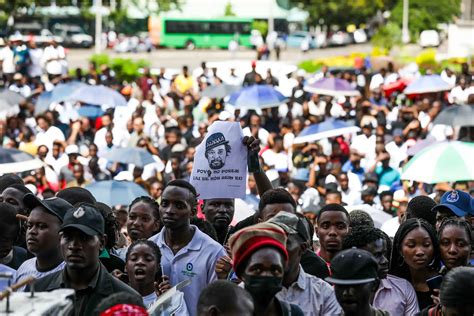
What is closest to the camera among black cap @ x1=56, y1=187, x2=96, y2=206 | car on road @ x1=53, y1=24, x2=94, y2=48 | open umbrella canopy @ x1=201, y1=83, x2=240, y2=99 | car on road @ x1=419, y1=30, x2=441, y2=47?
black cap @ x1=56, y1=187, x2=96, y2=206

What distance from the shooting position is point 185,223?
27.6 ft

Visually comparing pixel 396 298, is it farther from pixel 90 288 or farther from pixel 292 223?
pixel 90 288

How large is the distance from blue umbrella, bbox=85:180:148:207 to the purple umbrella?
12986 mm

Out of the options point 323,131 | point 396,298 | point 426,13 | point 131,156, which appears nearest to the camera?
point 396,298

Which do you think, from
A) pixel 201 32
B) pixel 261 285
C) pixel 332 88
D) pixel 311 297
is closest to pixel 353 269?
pixel 261 285

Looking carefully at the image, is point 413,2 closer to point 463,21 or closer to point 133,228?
point 463,21

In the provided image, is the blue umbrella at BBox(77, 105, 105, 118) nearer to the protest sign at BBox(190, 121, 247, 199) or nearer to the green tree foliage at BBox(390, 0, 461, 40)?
the protest sign at BBox(190, 121, 247, 199)

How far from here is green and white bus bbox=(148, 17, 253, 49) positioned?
7088 cm

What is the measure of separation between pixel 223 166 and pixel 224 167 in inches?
0.4

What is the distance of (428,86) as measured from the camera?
A: 26000 millimetres

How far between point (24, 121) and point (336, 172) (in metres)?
8.75

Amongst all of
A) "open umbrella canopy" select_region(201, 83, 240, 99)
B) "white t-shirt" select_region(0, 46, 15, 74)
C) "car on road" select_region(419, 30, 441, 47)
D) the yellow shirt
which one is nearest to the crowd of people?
"open umbrella canopy" select_region(201, 83, 240, 99)

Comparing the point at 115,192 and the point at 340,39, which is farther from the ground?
the point at 115,192

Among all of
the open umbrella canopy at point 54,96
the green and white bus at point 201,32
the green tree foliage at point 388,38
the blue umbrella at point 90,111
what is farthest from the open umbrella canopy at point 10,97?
the green and white bus at point 201,32
